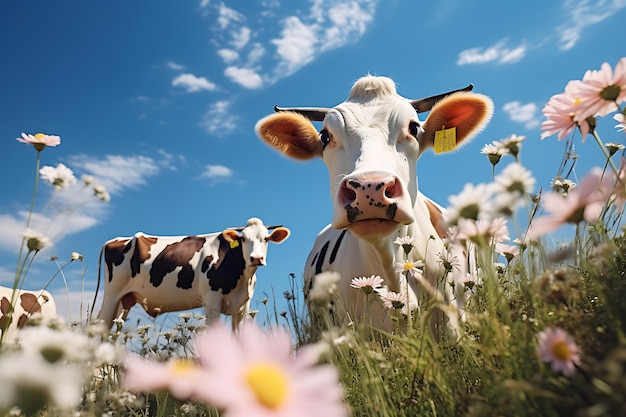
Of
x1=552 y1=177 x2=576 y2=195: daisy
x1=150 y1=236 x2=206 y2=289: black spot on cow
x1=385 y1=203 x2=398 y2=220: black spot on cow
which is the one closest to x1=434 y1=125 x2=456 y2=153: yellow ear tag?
x1=552 y1=177 x2=576 y2=195: daisy

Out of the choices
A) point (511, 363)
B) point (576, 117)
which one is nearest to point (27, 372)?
point (511, 363)

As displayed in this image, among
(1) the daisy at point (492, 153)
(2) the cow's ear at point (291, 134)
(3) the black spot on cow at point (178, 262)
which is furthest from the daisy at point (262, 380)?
(3) the black spot on cow at point (178, 262)

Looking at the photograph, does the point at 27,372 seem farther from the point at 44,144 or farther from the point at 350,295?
the point at 350,295

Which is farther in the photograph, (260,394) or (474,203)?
(474,203)

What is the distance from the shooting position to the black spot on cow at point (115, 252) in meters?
10.9

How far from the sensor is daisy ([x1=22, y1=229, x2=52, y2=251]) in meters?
1.77

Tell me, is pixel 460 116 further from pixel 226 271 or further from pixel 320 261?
pixel 226 271

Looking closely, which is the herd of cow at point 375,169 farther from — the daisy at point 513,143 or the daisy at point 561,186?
the daisy at point 561,186

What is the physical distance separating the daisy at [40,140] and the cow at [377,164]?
165 centimetres

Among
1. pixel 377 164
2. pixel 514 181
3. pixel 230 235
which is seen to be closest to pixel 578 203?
pixel 514 181

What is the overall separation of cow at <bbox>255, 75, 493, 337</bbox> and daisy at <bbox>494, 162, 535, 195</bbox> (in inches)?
66.8

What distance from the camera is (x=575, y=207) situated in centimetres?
123

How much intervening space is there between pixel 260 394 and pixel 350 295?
3337 millimetres

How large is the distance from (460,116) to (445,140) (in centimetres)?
34
